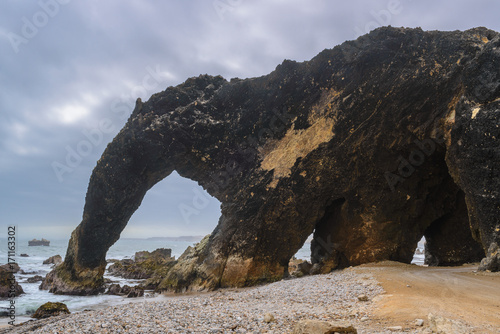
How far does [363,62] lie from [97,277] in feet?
68.9

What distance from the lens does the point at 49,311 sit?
11.3 m

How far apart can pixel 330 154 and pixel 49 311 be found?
14181 mm

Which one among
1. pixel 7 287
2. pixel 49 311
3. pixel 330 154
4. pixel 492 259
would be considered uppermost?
pixel 330 154

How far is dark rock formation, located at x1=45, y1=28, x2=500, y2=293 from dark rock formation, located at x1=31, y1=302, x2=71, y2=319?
5640 mm

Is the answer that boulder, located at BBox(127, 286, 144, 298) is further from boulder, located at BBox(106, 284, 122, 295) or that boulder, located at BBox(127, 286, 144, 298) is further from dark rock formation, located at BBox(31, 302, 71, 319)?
dark rock formation, located at BBox(31, 302, 71, 319)

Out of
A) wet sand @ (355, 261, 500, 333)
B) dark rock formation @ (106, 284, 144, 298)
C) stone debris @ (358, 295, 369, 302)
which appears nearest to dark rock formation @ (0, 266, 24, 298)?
dark rock formation @ (106, 284, 144, 298)

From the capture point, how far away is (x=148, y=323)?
5988 mm

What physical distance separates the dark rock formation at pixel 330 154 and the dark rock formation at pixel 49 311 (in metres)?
5.64

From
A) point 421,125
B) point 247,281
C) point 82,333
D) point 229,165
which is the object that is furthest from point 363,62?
point 82,333

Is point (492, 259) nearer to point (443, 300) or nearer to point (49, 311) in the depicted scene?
point (443, 300)

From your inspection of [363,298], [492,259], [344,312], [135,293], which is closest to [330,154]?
[492,259]

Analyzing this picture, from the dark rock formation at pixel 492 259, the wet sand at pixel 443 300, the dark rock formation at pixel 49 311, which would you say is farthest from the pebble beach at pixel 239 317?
the dark rock formation at pixel 49 311

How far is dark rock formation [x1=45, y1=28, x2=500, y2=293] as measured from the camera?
12.9 metres

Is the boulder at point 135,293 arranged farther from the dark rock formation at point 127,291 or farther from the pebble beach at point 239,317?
the pebble beach at point 239,317
